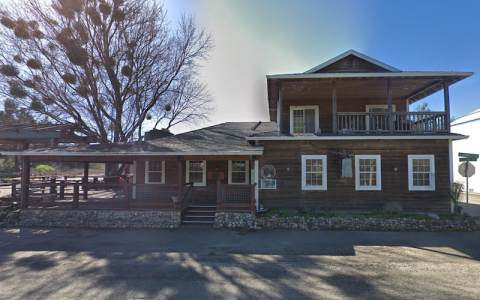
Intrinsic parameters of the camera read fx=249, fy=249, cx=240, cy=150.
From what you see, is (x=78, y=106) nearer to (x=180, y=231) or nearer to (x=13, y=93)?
(x=13, y=93)

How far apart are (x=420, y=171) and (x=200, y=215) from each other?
357 inches

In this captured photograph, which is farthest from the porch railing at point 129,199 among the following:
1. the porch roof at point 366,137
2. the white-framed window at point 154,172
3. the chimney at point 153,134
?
the chimney at point 153,134

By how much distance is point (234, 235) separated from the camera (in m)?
8.23

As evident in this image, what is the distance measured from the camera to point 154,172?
12016 millimetres

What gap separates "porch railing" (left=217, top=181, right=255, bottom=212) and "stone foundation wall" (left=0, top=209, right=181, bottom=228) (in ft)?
5.80

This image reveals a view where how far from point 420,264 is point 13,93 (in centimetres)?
2137

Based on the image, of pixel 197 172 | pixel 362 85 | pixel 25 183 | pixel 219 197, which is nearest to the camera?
pixel 219 197

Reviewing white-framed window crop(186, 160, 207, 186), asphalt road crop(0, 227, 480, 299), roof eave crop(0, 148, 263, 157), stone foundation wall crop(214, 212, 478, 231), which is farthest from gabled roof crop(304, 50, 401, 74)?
asphalt road crop(0, 227, 480, 299)

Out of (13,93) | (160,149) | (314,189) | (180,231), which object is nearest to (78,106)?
(13,93)

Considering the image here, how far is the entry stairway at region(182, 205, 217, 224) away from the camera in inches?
381

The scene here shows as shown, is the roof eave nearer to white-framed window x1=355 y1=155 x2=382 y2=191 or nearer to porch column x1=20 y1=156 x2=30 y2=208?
porch column x1=20 y1=156 x2=30 y2=208

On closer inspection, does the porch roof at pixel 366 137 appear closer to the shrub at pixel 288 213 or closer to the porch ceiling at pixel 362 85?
the porch ceiling at pixel 362 85

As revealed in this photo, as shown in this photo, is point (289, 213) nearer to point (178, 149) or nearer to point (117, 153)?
point (178, 149)

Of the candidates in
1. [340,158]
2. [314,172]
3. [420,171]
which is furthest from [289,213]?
[420,171]
